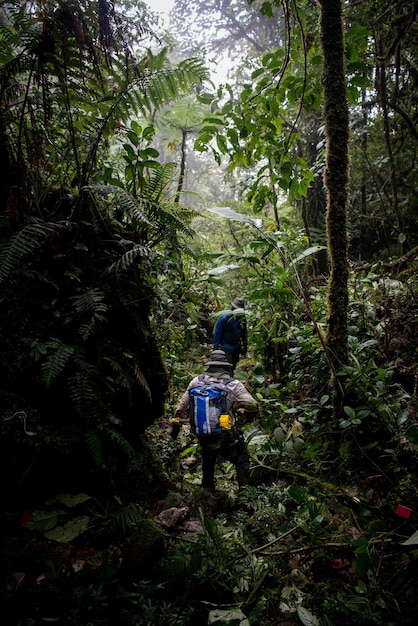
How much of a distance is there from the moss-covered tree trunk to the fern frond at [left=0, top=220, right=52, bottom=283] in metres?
2.48

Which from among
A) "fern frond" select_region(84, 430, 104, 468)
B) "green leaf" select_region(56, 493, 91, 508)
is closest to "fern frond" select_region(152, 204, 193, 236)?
"fern frond" select_region(84, 430, 104, 468)

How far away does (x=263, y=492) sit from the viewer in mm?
3025

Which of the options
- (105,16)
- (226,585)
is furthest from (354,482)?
(105,16)

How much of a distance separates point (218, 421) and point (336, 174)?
2655 mm

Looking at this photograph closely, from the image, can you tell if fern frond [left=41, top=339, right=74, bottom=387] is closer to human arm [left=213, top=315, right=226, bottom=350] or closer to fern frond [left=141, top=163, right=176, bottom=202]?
fern frond [left=141, top=163, right=176, bottom=202]

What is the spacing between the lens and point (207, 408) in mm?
3428

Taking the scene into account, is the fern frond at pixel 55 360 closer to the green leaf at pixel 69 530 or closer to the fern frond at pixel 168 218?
the green leaf at pixel 69 530

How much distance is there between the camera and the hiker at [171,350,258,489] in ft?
11.2

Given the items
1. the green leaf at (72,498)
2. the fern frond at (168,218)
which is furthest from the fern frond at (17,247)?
the green leaf at (72,498)

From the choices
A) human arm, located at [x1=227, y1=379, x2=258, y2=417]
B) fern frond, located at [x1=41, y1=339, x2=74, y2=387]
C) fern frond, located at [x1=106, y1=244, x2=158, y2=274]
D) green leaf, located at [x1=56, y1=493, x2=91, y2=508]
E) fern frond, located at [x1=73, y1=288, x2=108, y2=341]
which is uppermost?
fern frond, located at [x1=106, y1=244, x2=158, y2=274]

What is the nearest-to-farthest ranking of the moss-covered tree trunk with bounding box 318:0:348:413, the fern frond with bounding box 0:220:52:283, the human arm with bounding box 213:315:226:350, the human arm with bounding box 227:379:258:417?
the fern frond with bounding box 0:220:52:283 → the moss-covered tree trunk with bounding box 318:0:348:413 → the human arm with bounding box 227:379:258:417 → the human arm with bounding box 213:315:226:350

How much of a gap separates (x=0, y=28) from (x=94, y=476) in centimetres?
392

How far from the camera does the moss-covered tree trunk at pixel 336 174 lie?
283 centimetres

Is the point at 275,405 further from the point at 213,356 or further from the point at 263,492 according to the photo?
the point at 263,492
